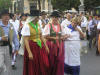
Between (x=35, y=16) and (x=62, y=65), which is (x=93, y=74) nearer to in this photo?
(x=62, y=65)

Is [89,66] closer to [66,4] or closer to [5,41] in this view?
[5,41]

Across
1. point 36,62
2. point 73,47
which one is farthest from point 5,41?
point 73,47

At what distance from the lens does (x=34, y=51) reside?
240 inches

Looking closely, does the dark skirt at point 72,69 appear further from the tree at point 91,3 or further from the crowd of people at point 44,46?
the tree at point 91,3

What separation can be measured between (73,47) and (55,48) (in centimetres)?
45

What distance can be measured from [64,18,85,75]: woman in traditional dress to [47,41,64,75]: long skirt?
14 centimetres

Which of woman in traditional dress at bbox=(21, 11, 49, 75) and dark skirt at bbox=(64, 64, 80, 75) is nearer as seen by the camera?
woman in traditional dress at bbox=(21, 11, 49, 75)

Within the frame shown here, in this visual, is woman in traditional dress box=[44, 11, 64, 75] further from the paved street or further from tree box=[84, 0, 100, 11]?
tree box=[84, 0, 100, 11]

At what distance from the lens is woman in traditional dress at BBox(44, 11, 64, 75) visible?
628cm

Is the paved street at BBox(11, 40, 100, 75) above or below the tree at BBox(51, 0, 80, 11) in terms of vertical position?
below

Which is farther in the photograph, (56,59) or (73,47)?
(56,59)

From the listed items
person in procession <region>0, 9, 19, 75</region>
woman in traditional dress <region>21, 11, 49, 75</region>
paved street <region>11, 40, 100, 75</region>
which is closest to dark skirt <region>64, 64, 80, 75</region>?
woman in traditional dress <region>21, 11, 49, 75</region>

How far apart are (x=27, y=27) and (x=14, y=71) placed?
2597mm

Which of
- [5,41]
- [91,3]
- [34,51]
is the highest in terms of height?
[91,3]
